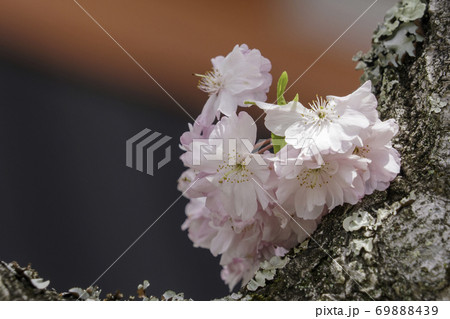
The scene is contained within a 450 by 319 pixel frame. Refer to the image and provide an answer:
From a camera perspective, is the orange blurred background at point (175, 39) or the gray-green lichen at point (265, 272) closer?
the gray-green lichen at point (265, 272)

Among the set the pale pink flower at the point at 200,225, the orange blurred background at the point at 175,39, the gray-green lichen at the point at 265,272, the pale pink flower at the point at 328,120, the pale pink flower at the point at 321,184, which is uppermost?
the orange blurred background at the point at 175,39

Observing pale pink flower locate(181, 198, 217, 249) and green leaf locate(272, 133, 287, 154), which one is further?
pale pink flower locate(181, 198, 217, 249)

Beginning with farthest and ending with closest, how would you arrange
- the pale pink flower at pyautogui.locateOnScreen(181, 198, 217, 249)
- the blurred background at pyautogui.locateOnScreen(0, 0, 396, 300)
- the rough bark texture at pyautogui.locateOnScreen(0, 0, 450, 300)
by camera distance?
the blurred background at pyautogui.locateOnScreen(0, 0, 396, 300), the pale pink flower at pyautogui.locateOnScreen(181, 198, 217, 249), the rough bark texture at pyautogui.locateOnScreen(0, 0, 450, 300)

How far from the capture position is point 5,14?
161 centimetres

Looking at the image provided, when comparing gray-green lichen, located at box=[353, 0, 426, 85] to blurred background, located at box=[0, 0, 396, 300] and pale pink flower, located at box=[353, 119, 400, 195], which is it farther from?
blurred background, located at box=[0, 0, 396, 300]

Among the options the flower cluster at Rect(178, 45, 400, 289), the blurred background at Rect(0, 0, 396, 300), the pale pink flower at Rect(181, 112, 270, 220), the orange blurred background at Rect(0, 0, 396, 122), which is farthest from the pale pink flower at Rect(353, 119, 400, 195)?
the orange blurred background at Rect(0, 0, 396, 122)

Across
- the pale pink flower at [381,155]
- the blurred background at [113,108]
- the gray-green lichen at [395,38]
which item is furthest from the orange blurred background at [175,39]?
the pale pink flower at [381,155]

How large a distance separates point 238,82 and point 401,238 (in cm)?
26

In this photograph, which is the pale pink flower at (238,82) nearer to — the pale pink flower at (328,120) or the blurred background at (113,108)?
the pale pink flower at (328,120)

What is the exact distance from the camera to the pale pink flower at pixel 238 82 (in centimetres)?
55

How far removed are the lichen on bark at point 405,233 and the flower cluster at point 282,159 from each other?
24mm

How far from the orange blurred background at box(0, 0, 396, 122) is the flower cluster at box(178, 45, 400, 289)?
1.06 metres

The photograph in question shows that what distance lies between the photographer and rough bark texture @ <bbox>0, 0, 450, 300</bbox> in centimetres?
41

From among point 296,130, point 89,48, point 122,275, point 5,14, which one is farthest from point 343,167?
point 5,14
